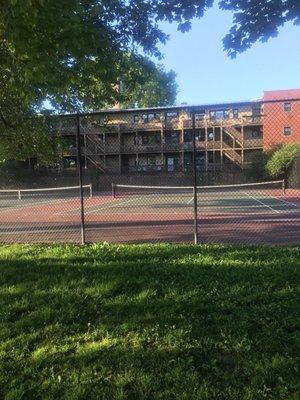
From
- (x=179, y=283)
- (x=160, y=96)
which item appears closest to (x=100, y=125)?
(x=179, y=283)

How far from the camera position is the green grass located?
3.73 m

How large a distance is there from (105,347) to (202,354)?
870 millimetres

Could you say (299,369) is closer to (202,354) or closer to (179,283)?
(202,354)

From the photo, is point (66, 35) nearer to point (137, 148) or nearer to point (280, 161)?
point (280, 161)

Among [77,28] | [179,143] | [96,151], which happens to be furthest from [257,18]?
[179,143]

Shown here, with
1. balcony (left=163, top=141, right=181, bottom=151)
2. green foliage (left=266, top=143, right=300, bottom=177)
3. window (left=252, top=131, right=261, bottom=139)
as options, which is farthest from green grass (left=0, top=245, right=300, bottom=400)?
window (left=252, top=131, right=261, bottom=139)

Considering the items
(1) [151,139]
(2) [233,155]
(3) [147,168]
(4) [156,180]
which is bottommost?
(4) [156,180]

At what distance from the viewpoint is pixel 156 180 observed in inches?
1490

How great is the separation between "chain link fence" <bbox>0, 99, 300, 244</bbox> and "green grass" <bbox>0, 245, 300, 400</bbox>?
114 inches

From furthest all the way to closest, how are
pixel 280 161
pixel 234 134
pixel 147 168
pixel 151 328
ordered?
pixel 234 134 → pixel 147 168 → pixel 280 161 → pixel 151 328

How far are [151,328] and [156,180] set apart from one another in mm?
33247

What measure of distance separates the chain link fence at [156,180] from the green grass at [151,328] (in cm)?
291

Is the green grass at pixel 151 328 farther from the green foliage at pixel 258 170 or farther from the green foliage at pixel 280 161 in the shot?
the green foliage at pixel 258 170

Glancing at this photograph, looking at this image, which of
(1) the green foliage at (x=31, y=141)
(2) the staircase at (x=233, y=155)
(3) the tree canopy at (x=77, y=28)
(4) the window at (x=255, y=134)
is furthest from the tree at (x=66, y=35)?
(4) the window at (x=255, y=134)
